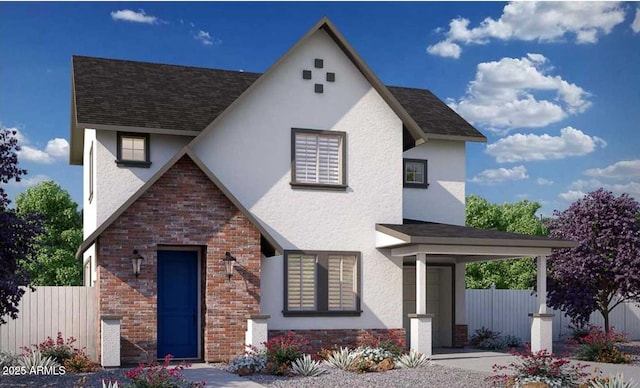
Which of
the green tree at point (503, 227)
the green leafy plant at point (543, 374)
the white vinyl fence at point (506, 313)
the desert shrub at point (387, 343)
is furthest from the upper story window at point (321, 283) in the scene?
the green tree at point (503, 227)

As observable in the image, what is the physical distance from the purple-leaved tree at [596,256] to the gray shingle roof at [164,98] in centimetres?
373

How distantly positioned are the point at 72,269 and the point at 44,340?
1610cm

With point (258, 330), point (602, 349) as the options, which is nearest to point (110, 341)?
point (258, 330)

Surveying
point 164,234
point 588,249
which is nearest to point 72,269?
point 164,234

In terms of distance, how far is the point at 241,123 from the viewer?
68.7 ft

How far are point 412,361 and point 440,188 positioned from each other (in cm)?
731

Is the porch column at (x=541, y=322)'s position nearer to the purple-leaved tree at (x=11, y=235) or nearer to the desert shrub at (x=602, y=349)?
the desert shrub at (x=602, y=349)

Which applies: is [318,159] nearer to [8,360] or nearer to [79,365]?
[79,365]

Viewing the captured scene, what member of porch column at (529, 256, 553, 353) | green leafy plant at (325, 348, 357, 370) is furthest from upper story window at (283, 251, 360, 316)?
porch column at (529, 256, 553, 353)

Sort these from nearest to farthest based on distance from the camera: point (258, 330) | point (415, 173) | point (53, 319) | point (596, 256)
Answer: point (258, 330)
point (53, 319)
point (596, 256)
point (415, 173)

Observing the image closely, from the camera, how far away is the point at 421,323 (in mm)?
20250

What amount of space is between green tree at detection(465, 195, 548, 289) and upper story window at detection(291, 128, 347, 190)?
82.2 feet

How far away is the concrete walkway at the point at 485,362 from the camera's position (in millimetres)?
18641

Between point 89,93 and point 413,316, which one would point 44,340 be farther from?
point 413,316
